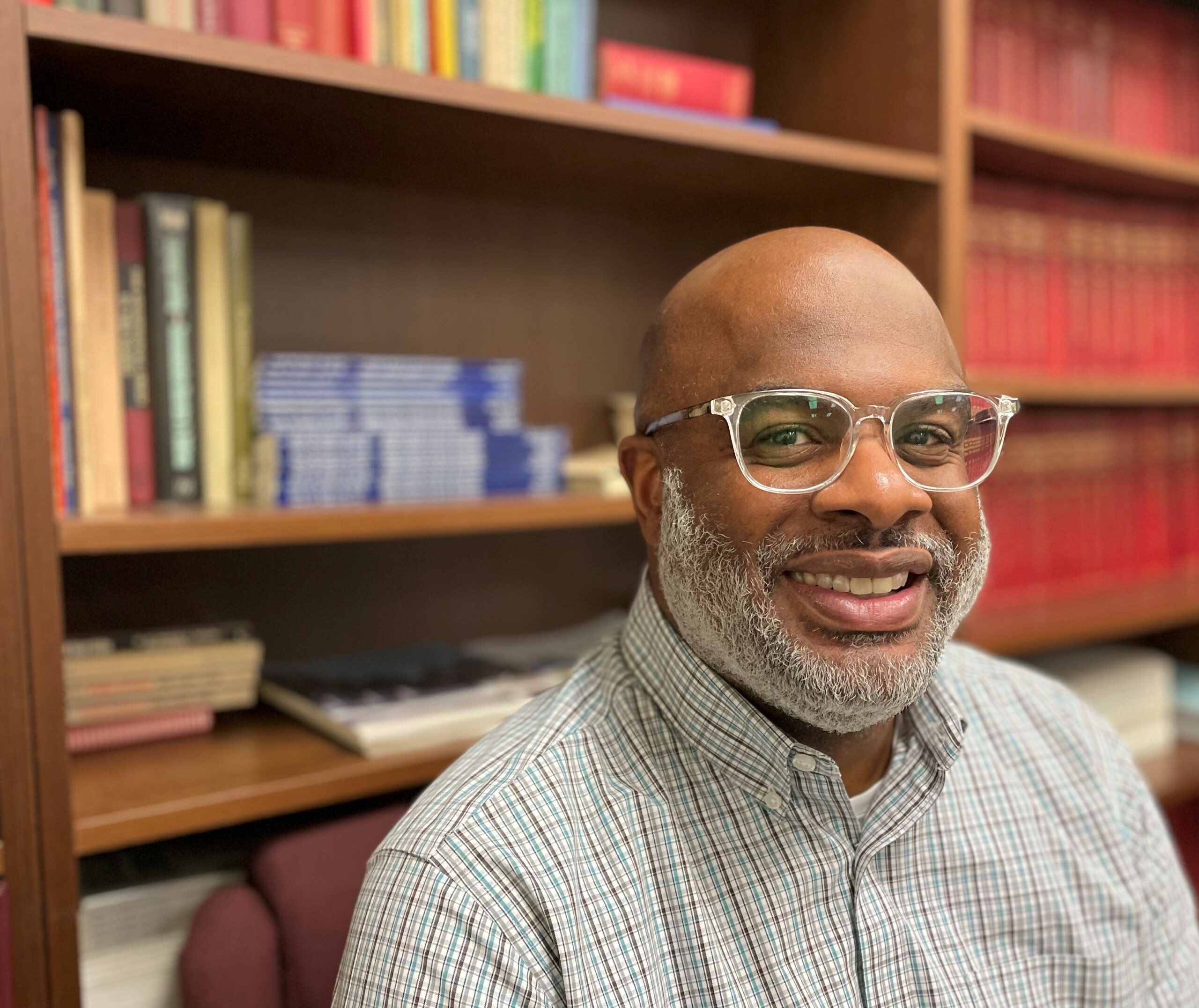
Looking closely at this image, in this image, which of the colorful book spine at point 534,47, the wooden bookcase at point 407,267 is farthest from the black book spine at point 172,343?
the colorful book spine at point 534,47

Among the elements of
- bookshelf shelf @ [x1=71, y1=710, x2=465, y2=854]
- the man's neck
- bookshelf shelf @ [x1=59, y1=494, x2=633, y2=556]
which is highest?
bookshelf shelf @ [x1=59, y1=494, x2=633, y2=556]

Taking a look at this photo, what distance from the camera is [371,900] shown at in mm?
761

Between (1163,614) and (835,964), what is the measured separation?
121 cm

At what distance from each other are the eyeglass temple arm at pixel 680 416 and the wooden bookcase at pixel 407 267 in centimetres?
36

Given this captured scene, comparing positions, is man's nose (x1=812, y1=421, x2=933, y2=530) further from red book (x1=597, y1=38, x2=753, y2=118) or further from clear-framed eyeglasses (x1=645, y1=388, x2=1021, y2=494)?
red book (x1=597, y1=38, x2=753, y2=118)

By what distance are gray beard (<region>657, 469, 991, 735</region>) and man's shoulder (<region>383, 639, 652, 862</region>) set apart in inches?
3.6

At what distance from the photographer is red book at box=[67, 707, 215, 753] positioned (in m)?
1.15

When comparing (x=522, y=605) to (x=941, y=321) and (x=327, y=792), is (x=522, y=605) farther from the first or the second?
(x=941, y=321)

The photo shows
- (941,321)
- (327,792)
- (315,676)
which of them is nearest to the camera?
(941,321)

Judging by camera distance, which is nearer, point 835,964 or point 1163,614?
point 835,964

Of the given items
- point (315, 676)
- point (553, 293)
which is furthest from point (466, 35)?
point (315, 676)

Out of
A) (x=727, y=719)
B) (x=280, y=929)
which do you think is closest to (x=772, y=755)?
(x=727, y=719)

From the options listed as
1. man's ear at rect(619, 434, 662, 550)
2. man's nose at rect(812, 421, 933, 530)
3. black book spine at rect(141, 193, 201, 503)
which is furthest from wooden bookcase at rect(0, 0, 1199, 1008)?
man's nose at rect(812, 421, 933, 530)

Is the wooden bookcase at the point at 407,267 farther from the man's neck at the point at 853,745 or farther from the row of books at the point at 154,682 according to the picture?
the man's neck at the point at 853,745
